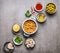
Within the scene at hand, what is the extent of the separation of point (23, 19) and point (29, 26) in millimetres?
102

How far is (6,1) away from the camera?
2.19 metres

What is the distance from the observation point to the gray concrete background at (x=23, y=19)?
6.87ft

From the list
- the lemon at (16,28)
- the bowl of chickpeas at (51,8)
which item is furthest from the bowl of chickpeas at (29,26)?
the bowl of chickpeas at (51,8)

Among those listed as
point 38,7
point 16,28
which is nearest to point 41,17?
point 38,7

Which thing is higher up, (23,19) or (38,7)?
(38,7)

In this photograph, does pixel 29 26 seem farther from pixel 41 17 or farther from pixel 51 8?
pixel 51 8

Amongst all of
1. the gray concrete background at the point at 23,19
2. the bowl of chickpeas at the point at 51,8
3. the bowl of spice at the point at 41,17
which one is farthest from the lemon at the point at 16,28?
the bowl of chickpeas at the point at 51,8

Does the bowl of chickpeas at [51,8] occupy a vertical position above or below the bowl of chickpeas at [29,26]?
above

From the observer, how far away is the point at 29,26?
2.09m

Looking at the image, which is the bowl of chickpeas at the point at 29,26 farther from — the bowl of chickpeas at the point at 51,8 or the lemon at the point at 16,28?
the bowl of chickpeas at the point at 51,8

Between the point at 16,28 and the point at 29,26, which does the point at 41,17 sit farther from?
the point at 16,28

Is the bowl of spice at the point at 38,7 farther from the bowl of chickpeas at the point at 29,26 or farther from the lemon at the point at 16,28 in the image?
the lemon at the point at 16,28

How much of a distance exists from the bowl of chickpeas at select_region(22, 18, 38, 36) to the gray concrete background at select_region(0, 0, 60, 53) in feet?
0.17

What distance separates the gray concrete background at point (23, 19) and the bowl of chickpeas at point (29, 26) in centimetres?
5
